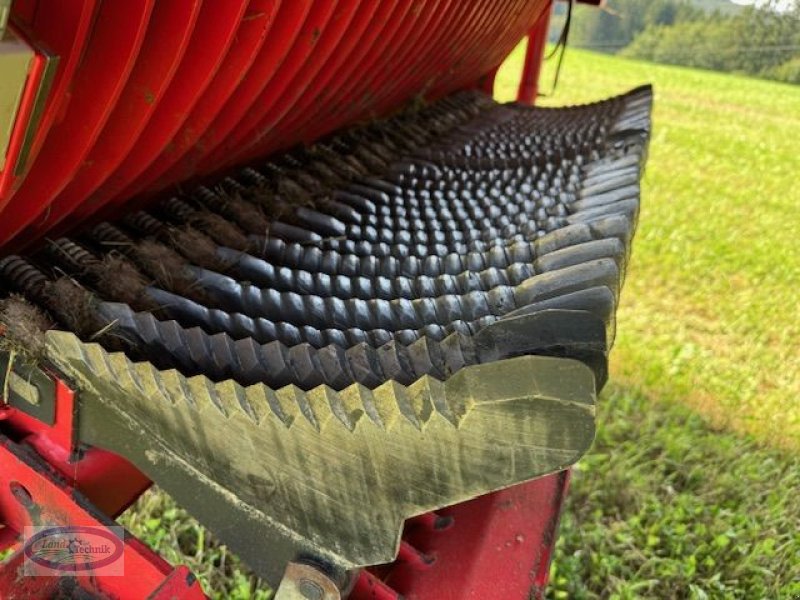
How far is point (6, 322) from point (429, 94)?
2.01m

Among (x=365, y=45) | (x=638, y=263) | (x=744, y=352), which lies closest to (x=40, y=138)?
(x=365, y=45)

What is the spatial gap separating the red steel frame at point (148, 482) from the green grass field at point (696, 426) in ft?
2.40

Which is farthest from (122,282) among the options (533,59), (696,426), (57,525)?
(533,59)

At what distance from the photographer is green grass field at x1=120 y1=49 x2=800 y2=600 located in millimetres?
2305

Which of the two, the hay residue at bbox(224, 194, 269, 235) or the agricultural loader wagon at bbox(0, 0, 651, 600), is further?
the hay residue at bbox(224, 194, 269, 235)

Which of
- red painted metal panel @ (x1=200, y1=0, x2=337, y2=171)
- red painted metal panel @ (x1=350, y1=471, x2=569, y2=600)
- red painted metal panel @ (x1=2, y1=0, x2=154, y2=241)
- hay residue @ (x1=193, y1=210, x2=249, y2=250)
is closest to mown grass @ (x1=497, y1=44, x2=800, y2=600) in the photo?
red painted metal panel @ (x1=350, y1=471, x2=569, y2=600)

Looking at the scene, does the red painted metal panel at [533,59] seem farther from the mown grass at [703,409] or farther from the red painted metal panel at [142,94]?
the red painted metal panel at [142,94]

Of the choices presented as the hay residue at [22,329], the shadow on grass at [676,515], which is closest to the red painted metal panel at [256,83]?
the hay residue at [22,329]

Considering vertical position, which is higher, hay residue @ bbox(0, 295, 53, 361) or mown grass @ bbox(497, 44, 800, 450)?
hay residue @ bbox(0, 295, 53, 361)

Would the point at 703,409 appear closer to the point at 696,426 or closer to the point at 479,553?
the point at 696,426

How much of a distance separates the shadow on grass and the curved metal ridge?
1.31 metres

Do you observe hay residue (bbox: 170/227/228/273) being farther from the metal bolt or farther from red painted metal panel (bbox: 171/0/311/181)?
the metal bolt

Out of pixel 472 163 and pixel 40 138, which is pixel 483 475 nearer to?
pixel 40 138

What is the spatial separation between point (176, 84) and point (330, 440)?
0.64 m
